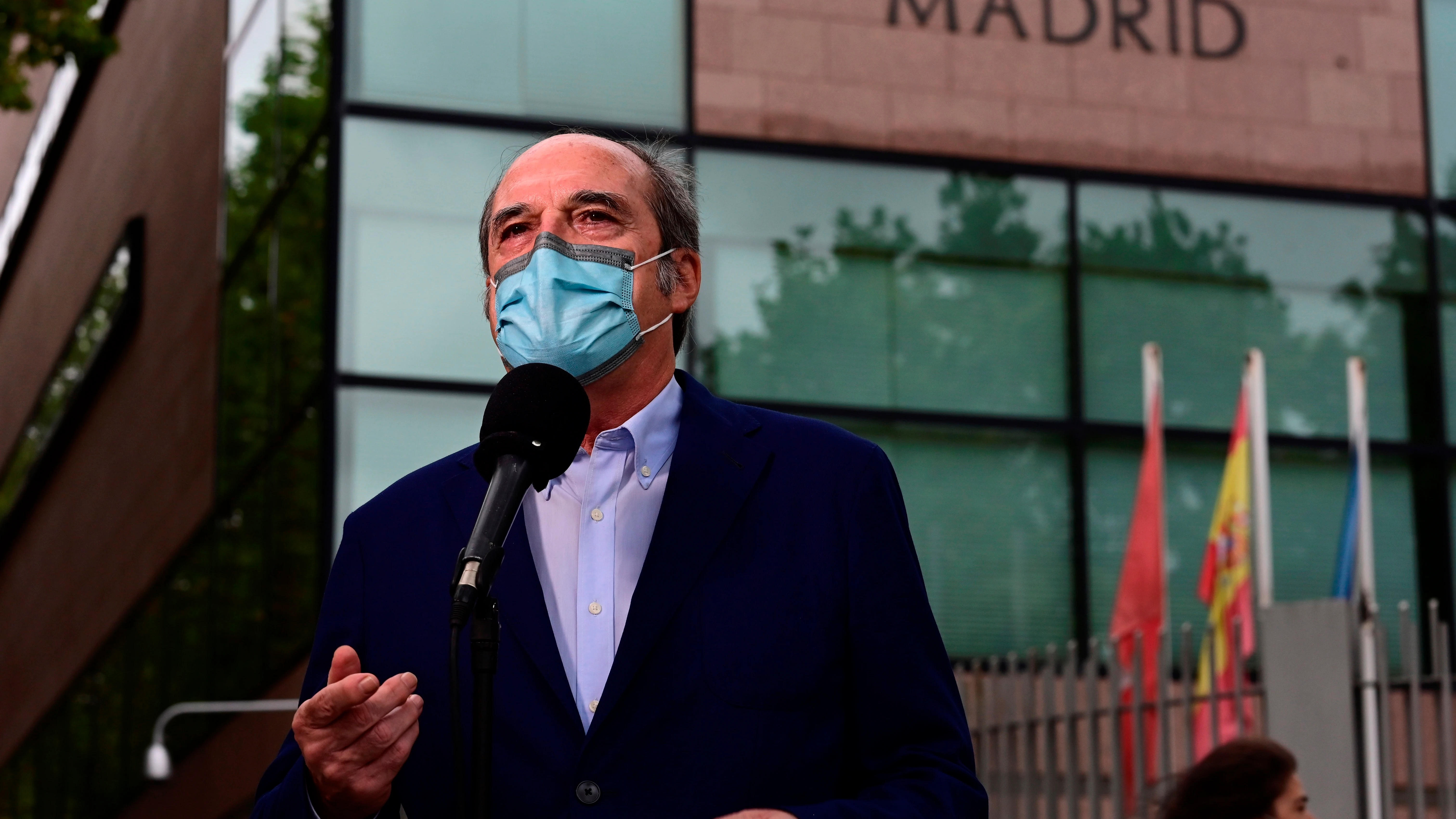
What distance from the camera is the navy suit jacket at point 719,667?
2660 millimetres

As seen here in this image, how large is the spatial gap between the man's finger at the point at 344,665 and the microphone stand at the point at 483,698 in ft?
0.46

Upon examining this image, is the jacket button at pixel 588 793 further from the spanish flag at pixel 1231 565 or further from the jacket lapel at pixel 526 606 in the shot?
the spanish flag at pixel 1231 565

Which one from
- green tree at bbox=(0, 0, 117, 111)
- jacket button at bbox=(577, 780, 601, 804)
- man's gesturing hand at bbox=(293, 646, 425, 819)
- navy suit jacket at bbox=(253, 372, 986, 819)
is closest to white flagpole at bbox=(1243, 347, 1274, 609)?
green tree at bbox=(0, 0, 117, 111)

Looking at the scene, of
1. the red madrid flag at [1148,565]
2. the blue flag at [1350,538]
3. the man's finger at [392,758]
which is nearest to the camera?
the man's finger at [392,758]

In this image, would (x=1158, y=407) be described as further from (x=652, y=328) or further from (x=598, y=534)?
(x=598, y=534)

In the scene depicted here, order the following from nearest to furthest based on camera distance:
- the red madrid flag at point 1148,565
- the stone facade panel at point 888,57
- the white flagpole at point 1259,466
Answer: the red madrid flag at point 1148,565 < the white flagpole at point 1259,466 < the stone facade panel at point 888,57

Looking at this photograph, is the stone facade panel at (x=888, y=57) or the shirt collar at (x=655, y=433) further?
the stone facade panel at (x=888, y=57)

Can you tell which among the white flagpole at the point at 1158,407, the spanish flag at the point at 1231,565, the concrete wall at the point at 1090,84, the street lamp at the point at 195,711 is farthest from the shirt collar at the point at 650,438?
the street lamp at the point at 195,711

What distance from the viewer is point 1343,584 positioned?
11055 millimetres

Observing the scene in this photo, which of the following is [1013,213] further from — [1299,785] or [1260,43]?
[1299,785]

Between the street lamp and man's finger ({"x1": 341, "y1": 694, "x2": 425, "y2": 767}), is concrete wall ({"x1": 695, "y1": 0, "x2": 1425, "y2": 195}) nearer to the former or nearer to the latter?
the street lamp

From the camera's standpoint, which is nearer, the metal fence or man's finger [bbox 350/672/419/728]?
man's finger [bbox 350/672/419/728]

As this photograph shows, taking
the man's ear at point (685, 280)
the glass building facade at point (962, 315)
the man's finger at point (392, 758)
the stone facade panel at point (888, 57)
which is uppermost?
the stone facade panel at point (888, 57)

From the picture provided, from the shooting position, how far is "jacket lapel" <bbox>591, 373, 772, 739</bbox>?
8.81 ft
